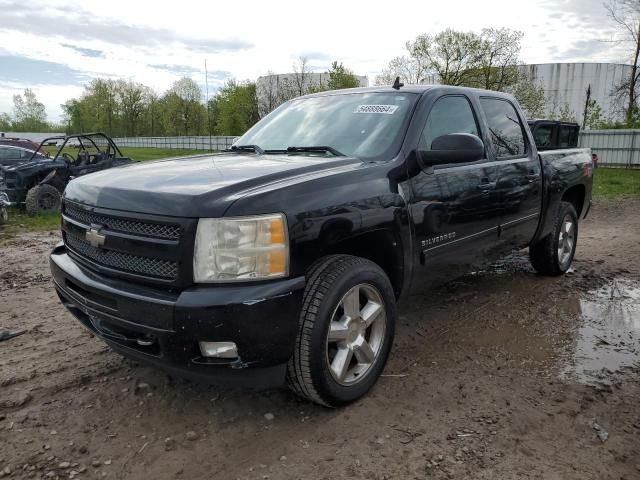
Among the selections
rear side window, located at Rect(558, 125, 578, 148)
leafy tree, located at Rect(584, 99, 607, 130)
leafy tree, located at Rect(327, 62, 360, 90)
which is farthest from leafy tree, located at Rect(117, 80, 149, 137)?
rear side window, located at Rect(558, 125, 578, 148)

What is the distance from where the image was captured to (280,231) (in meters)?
2.39

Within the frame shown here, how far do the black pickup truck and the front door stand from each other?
1cm

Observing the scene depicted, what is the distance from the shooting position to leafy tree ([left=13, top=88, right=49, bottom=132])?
90.9 meters

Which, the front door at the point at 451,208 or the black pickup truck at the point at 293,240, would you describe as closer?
the black pickup truck at the point at 293,240

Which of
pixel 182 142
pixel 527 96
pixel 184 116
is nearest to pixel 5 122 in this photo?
pixel 184 116

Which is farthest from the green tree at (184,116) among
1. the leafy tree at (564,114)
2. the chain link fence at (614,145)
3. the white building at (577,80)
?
the chain link fence at (614,145)

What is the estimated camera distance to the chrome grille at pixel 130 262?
2.39 metres

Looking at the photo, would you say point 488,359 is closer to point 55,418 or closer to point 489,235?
point 489,235

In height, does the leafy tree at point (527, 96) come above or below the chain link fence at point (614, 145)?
above

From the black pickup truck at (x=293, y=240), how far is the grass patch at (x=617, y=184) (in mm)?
11055

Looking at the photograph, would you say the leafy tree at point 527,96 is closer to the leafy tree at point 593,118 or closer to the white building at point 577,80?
the leafy tree at point 593,118

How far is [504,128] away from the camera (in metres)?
4.46

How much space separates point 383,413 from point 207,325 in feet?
3.87

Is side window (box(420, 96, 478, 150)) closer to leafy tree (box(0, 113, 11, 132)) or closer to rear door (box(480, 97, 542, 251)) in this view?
rear door (box(480, 97, 542, 251))
